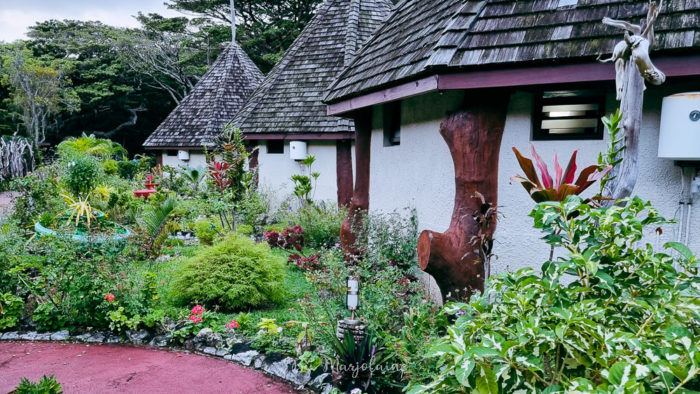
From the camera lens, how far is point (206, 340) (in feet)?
16.7

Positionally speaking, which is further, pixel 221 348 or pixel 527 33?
pixel 221 348

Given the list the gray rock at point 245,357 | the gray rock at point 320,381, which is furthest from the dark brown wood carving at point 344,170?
the gray rock at point 320,381

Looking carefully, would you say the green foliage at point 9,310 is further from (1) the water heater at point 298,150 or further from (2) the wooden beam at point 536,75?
(1) the water heater at point 298,150

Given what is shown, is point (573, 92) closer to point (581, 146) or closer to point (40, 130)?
point (581, 146)

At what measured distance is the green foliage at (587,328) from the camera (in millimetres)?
1766

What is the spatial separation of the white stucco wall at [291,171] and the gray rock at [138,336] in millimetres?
6823

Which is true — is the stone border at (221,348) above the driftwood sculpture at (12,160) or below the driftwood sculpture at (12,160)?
below

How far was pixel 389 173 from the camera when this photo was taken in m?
7.06

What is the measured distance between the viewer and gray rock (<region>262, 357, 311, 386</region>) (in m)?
4.25

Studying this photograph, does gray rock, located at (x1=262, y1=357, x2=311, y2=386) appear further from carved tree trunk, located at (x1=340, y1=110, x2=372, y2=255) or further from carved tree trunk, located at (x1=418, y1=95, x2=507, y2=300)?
carved tree trunk, located at (x1=340, y1=110, x2=372, y2=255)

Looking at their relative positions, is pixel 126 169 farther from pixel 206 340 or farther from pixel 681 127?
pixel 681 127

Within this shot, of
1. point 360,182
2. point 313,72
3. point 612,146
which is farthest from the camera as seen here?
point 313,72

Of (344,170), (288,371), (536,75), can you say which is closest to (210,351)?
(288,371)

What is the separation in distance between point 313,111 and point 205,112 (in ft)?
22.6
